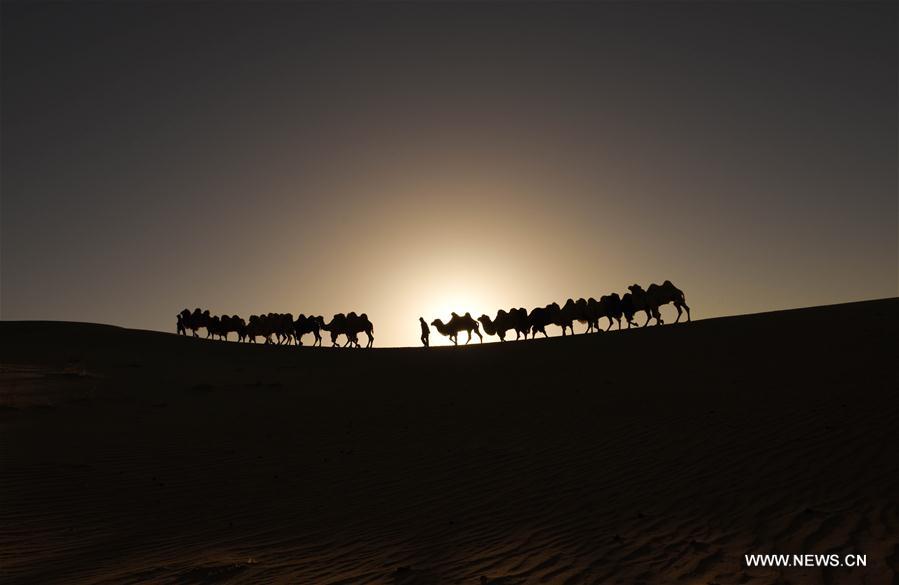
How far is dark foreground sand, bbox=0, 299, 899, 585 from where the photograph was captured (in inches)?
283

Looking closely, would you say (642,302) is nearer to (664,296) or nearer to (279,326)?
(664,296)

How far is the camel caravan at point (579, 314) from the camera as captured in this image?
30562mm

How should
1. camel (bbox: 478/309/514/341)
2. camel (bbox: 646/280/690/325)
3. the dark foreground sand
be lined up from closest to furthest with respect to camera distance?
1. the dark foreground sand
2. camel (bbox: 646/280/690/325)
3. camel (bbox: 478/309/514/341)

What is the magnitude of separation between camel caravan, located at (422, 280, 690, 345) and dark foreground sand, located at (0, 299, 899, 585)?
9.13 m

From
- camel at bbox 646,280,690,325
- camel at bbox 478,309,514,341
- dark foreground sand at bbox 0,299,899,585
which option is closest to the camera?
dark foreground sand at bbox 0,299,899,585

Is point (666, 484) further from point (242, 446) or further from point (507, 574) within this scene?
point (242, 446)

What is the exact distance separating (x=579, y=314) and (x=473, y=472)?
899 inches

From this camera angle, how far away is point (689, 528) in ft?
25.2

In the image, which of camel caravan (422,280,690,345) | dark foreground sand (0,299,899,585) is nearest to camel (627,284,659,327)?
camel caravan (422,280,690,345)

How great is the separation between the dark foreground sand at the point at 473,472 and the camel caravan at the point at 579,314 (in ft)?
29.9

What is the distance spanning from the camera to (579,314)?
33.1 m

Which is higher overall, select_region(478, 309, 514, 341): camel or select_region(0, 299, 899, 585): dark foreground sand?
select_region(478, 309, 514, 341): camel

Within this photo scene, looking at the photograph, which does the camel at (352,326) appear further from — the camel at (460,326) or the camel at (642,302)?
the camel at (642,302)

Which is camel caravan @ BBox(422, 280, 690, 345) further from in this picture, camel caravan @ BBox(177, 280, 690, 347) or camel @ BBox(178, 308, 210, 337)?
camel @ BBox(178, 308, 210, 337)
